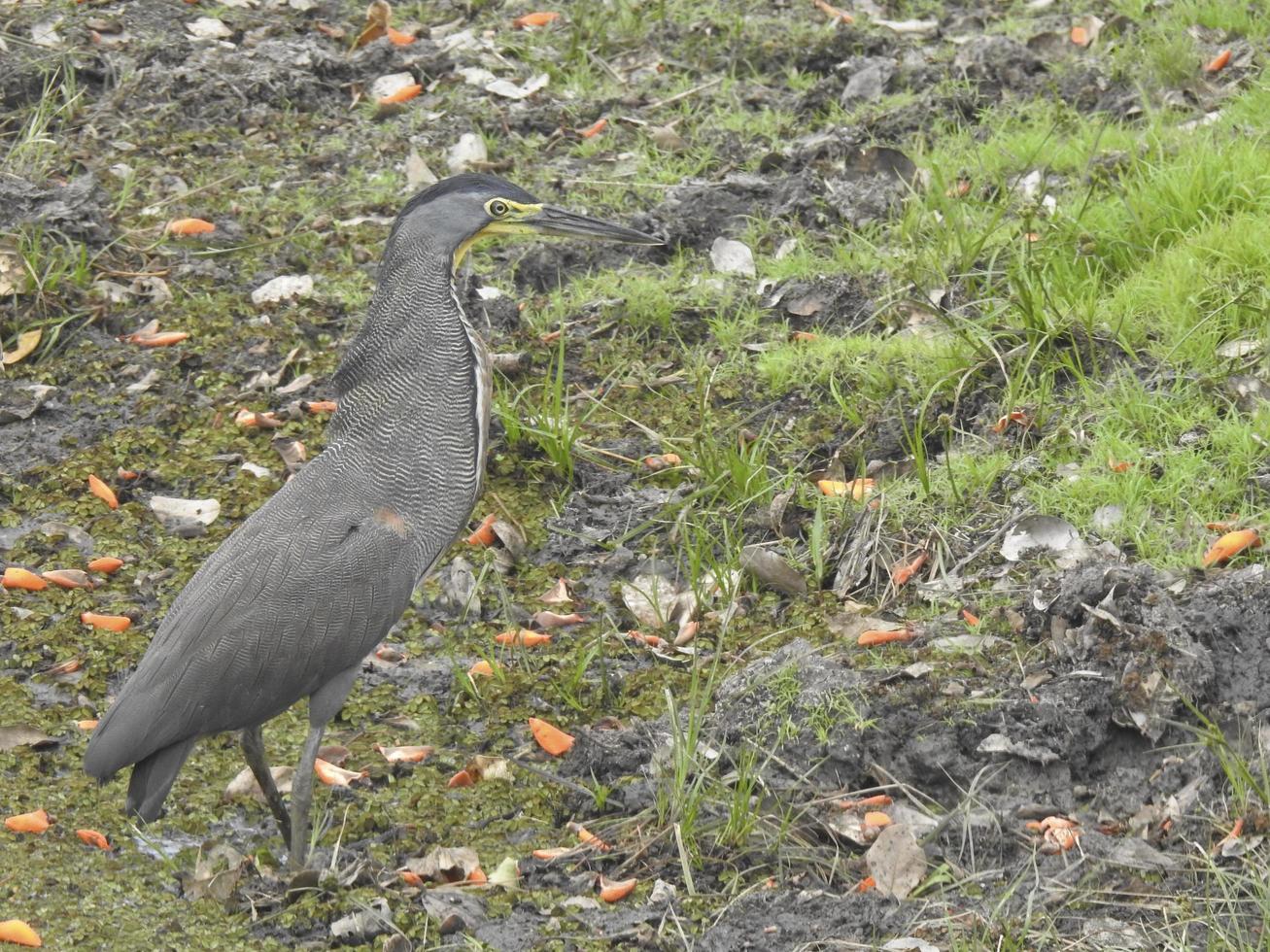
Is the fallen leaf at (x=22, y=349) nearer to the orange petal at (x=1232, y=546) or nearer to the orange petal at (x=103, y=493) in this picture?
the orange petal at (x=103, y=493)

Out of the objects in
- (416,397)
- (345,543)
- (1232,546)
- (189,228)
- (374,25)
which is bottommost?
(189,228)

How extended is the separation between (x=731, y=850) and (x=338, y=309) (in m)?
3.45

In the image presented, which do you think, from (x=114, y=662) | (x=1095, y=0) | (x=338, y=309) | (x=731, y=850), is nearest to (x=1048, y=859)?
(x=731, y=850)

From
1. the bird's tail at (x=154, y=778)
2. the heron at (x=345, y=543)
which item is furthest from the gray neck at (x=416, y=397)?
the bird's tail at (x=154, y=778)

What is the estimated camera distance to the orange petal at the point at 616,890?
4.02m

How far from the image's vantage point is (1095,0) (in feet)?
26.0

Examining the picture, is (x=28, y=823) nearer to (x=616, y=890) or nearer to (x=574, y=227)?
(x=616, y=890)

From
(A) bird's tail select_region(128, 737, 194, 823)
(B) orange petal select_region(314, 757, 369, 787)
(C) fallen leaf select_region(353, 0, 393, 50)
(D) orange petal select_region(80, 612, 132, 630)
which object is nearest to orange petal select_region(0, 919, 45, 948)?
(A) bird's tail select_region(128, 737, 194, 823)

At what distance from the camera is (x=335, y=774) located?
4.64 meters

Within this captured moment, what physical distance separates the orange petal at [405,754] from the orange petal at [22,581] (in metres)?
1.46

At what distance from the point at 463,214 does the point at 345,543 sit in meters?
1.12

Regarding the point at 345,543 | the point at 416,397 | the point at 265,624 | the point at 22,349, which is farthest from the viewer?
the point at 22,349

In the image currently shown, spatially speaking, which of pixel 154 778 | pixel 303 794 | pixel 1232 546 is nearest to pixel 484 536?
pixel 303 794

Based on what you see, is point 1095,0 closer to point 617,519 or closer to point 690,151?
point 690,151
